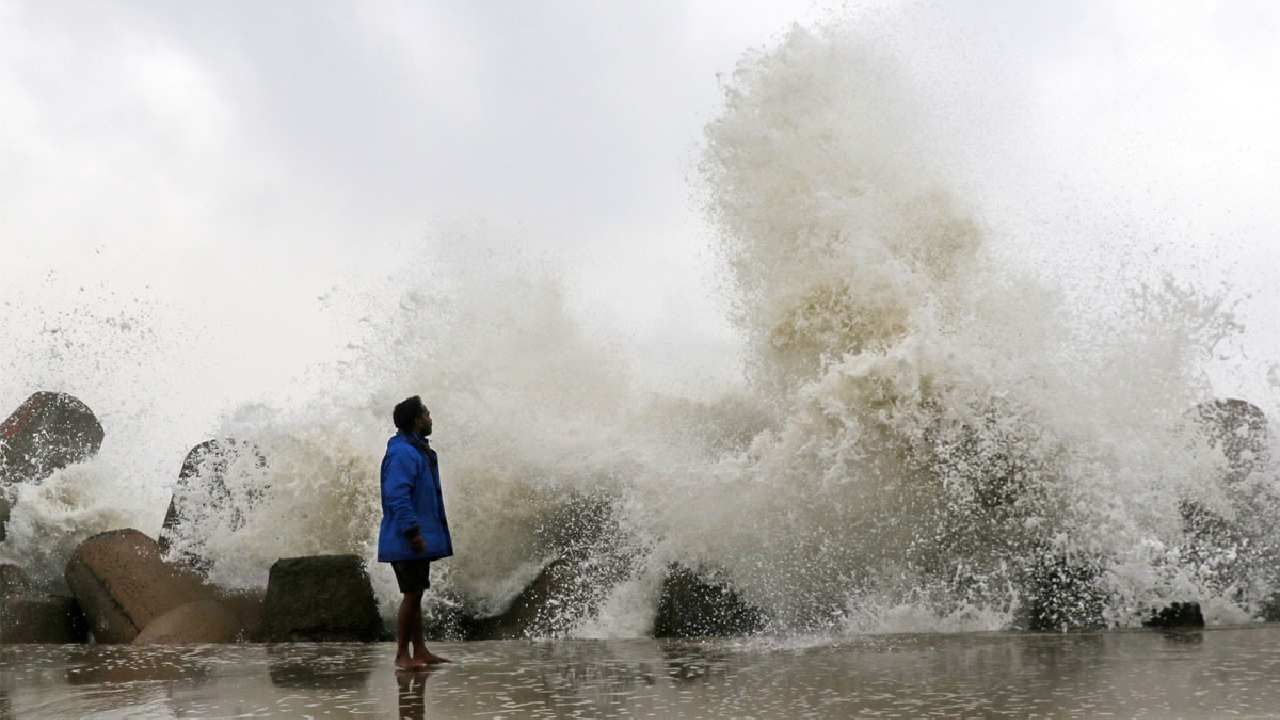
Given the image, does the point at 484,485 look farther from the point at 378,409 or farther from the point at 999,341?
the point at 999,341

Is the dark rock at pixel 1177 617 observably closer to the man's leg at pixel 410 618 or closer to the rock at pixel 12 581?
the man's leg at pixel 410 618

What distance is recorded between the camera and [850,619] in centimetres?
729

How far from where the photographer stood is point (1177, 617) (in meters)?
6.84

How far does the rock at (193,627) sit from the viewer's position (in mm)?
8438

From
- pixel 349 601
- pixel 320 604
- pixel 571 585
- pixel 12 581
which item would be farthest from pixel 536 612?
pixel 12 581

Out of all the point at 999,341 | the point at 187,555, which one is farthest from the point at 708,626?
the point at 187,555

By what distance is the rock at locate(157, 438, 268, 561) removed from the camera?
10500 mm

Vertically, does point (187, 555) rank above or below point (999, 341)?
below

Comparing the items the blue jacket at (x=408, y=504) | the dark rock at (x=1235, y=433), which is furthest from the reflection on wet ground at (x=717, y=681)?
the dark rock at (x=1235, y=433)

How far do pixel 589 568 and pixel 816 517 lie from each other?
60.2 inches

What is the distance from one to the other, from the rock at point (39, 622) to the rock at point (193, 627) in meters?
0.89

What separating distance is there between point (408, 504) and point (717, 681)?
1846 millimetres

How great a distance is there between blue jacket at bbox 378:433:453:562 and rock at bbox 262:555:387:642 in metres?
2.15

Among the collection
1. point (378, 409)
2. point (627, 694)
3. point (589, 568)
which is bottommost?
point (627, 694)
